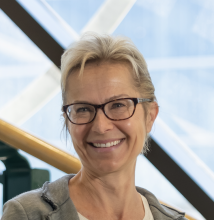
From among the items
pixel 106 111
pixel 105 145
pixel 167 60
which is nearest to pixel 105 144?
pixel 105 145

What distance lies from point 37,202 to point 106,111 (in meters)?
0.38

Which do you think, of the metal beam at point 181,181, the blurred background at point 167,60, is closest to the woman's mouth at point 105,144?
the metal beam at point 181,181

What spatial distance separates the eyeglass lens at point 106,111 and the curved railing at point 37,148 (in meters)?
0.37

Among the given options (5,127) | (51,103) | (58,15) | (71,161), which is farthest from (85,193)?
(58,15)

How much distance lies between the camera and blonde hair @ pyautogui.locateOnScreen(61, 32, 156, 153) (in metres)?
1.16

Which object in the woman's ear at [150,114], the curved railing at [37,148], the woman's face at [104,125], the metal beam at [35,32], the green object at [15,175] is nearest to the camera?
the woman's face at [104,125]

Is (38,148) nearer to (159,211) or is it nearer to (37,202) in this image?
(37,202)

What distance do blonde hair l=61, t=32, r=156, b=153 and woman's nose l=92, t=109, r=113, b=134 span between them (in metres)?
0.16

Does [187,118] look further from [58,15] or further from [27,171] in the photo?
Answer: [27,171]

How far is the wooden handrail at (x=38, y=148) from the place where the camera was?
1.43m

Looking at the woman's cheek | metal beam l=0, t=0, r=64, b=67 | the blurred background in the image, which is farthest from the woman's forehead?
the blurred background

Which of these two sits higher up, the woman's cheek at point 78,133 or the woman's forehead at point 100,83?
the woman's forehead at point 100,83

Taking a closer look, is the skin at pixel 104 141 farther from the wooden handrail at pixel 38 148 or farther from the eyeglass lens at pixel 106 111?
the wooden handrail at pixel 38 148

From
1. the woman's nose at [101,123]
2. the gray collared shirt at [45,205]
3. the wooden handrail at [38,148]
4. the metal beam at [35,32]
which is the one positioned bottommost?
the gray collared shirt at [45,205]
